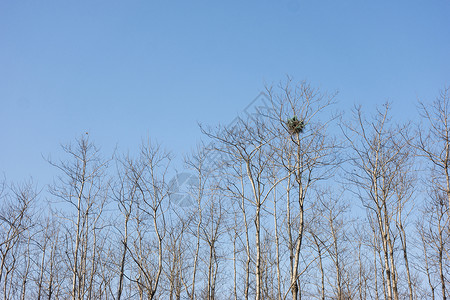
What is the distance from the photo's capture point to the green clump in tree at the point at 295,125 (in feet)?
26.4

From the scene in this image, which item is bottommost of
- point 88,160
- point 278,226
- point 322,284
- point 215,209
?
point 322,284

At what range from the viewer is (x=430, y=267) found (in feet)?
45.9

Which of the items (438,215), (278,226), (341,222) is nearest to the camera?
(278,226)

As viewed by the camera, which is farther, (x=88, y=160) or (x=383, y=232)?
(x=88, y=160)

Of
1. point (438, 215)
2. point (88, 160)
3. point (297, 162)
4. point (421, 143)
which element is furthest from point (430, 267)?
point (88, 160)

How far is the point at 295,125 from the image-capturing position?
8234 millimetres

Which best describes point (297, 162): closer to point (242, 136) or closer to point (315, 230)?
point (242, 136)

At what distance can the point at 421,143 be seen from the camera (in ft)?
29.7

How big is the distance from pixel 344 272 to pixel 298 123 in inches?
439

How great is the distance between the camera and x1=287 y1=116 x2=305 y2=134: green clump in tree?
26.4 ft

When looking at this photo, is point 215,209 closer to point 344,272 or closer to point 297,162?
point 297,162

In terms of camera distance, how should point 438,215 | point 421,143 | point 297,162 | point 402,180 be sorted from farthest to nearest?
point 438,215 < point 402,180 < point 421,143 < point 297,162

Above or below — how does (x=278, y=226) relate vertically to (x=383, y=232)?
above

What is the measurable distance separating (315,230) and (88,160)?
8.74m
